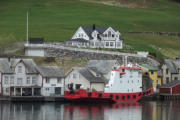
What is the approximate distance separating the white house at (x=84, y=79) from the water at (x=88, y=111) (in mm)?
7539

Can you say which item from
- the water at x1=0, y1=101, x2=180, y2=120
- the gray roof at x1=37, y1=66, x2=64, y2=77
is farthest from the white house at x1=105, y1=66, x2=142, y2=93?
the gray roof at x1=37, y1=66, x2=64, y2=77

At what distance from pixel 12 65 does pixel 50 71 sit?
568 centimetres

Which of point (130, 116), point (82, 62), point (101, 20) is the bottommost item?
point (130, 116)

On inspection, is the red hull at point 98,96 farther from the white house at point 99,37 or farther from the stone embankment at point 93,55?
the white house at point 99,37

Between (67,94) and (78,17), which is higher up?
(78,17)

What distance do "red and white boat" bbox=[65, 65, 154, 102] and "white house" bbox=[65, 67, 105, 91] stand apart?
3085 millimetres

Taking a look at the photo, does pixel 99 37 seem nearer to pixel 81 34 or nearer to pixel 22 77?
pixel 81 34

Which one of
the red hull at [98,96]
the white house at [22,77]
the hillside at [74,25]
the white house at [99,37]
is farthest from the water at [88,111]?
the white house at [99,37]

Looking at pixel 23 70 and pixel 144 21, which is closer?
pixel 23 70

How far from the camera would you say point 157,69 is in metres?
132

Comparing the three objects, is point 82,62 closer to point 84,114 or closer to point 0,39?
point 0,39

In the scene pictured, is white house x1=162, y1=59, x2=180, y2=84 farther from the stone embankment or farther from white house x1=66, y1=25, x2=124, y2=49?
white house x1=66, y1=25, x2=124, y2=49

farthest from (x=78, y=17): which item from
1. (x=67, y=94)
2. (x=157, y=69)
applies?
(x=67, y=94)

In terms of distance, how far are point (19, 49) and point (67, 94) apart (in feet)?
89.0
